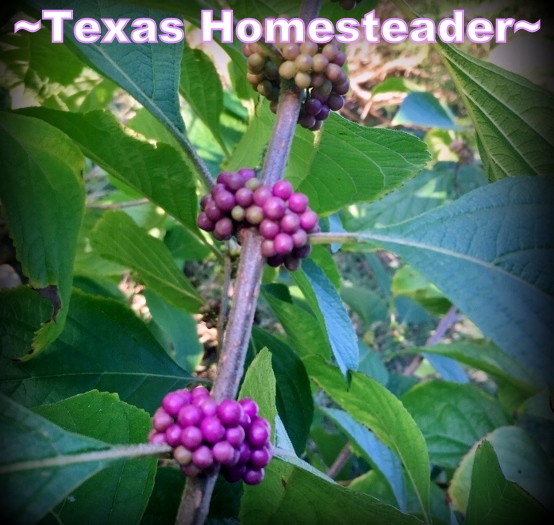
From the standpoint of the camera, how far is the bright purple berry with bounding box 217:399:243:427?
0.52 m

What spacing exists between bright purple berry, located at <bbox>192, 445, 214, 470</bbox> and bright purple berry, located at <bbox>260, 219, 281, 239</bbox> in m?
0.20

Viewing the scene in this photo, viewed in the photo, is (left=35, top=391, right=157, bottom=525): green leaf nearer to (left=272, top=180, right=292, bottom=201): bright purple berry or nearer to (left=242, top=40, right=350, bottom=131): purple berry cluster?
(left=272, top=180, right=292, bottom=201): bright purple berry

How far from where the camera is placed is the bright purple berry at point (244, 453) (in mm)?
531

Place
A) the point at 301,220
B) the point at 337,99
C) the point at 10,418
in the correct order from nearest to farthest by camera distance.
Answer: the point at 10,418 → the point at 301,220 → the point at 337,99

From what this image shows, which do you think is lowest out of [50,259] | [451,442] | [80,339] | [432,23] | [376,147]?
[451,442]

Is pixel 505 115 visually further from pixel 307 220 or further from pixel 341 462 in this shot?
pixel 341 462

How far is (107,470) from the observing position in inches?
25.7

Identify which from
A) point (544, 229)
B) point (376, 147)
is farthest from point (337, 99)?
point (544, 229)

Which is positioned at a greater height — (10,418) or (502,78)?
(502,78)

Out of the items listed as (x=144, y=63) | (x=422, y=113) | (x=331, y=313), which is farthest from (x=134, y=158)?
(x=422, y=113)

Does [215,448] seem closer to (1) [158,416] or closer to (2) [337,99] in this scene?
(1) [158,416]

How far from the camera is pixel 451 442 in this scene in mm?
1226

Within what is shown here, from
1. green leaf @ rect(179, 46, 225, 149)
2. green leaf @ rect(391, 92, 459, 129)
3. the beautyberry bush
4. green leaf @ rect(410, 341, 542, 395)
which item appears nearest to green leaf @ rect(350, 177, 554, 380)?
the beautyberry bush

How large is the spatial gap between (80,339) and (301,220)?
0.38m
